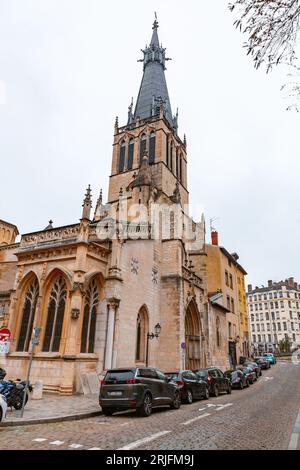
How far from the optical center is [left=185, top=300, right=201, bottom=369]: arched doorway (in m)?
23.4

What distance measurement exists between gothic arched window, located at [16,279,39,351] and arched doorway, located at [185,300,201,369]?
11.5m

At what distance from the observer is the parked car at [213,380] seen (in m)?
15.3

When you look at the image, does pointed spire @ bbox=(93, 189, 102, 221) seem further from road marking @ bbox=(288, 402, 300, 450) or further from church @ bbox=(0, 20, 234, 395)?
road marking @ bbox=(288, 402, 300, 450)

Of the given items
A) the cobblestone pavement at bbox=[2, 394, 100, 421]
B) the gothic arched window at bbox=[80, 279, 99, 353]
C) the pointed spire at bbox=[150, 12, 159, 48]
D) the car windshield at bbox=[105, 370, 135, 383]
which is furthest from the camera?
the pointed spire at bbox=[150, 12, 159, 48]

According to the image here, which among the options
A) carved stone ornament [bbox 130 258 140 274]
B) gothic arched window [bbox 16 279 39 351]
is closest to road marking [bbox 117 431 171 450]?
gothic arched window [bbox 16 279 39 351]

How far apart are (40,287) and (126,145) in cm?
2592

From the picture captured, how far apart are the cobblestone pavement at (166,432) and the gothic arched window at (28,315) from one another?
23.7ft

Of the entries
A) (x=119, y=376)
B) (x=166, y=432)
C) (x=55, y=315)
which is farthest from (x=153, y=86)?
(x=166, y=432)

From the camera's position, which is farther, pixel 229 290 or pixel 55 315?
pixel 229 290

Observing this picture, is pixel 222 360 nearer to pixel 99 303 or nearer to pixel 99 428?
pixel 99 303

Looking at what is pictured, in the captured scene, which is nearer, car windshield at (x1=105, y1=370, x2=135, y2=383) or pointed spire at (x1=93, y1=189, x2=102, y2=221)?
car windshield at (x1=105, y1=370, x2=135, y2=383)

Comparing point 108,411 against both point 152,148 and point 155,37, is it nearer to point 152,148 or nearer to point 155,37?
point 152,148

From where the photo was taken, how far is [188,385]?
13.0 m

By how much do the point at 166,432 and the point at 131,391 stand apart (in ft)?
8.38
